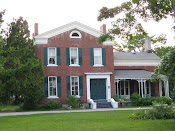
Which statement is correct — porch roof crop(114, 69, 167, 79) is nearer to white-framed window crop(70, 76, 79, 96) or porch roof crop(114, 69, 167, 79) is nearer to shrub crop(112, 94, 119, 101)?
shrub crop(112, 94, 119, 101)

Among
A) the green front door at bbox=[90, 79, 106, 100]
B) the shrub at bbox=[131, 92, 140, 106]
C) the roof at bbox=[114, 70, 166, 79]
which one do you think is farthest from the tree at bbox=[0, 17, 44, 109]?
the shrub at bbox=[131, 92, 140, 106]

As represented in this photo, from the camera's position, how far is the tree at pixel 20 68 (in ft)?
59.2

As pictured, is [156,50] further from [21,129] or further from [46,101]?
[21,129]

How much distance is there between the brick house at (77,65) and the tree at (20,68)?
2016 mm

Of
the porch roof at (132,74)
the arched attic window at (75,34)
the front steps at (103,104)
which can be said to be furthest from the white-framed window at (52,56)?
the porch roof at (132,74)

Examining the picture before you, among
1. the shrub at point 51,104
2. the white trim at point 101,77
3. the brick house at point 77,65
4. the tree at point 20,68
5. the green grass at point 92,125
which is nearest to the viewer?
the green grass at point 92,125

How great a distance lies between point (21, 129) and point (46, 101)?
14197 millimetres

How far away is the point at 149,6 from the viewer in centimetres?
1283

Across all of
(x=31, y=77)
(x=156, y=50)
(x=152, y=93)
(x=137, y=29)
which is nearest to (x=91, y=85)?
(x=152, y=93)

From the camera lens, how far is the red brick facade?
26.0 meters

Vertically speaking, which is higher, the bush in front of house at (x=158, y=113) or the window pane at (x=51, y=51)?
the window pane at (x=51, y=51)

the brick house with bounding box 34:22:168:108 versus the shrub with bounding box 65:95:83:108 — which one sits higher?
the brick house with bounding box 34:22:168:108

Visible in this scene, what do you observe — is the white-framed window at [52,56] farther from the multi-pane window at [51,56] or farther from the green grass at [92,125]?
the green grass at [92,125]

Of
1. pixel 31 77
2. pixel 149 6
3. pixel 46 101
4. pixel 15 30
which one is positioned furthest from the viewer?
pixel 46 101
